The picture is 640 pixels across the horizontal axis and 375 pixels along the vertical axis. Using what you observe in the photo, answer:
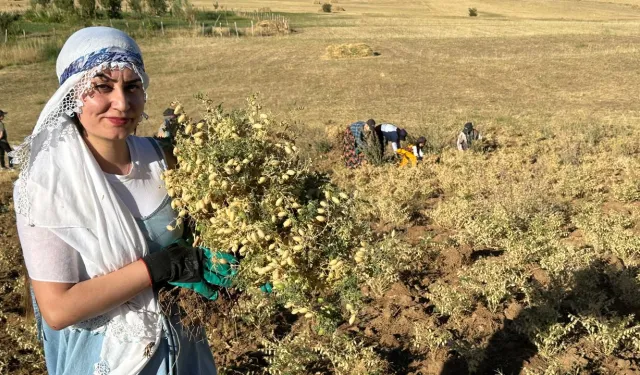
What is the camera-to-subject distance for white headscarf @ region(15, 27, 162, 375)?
64.0 inches

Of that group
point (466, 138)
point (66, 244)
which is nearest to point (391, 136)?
point (466, 138)

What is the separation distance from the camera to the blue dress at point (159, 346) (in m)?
1.82

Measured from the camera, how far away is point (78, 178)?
1658 mm

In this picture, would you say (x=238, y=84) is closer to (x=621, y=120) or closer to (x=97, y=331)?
(x=621, y=120)

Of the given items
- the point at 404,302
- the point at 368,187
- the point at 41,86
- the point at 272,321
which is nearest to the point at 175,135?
the point at 272,321

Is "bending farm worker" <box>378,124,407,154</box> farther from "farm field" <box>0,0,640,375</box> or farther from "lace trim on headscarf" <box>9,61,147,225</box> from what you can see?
"lace trim on headscarf" <box>9,61,147,225</box>

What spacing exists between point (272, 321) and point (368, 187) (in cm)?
314

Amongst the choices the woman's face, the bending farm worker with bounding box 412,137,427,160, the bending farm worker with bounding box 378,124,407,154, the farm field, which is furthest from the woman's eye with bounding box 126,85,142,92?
the bending farm worker with bounding box 378,124,407,154

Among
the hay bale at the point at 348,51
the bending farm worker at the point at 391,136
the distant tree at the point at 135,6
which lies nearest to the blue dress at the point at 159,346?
the bending farm worker at the point at 391,136

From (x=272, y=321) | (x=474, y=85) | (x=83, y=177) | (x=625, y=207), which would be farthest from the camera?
(x=474, y=85)

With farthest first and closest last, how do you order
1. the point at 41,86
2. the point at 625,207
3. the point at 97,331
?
the point at 41,86
the point at 625,207
the point at 97,331

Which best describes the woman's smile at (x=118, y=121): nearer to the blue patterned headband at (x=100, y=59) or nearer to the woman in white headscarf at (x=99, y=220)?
the woman in white headscarf at (x=99, y=220)

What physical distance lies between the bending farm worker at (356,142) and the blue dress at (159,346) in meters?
6.83

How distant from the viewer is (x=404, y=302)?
4488 millimetres
